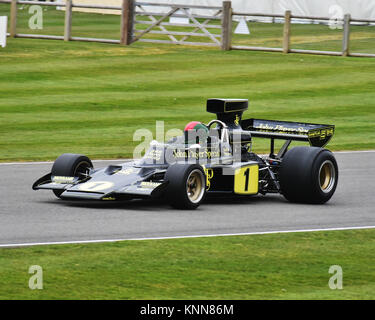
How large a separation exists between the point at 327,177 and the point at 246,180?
47.0 inches

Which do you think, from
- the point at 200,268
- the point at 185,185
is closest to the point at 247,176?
the point at 185,185

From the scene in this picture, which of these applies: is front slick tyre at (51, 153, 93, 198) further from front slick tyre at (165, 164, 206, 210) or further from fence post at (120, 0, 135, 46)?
fence post at (120, 0, 135, 46)

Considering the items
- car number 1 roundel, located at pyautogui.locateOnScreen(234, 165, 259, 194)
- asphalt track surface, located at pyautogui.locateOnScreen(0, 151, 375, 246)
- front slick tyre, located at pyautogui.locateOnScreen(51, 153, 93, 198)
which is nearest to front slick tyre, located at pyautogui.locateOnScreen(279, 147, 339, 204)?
asphalt track surface, located at pyautogui.locateOnScreen(0, 151, 375, 246)

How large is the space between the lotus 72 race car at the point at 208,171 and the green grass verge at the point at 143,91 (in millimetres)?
4320

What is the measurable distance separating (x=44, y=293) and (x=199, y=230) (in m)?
3.32

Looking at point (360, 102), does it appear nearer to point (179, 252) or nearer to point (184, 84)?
point (184, 84)

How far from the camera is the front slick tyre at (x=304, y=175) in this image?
13502mm

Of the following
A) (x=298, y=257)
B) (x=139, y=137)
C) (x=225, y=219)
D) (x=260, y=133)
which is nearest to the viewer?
(x=298, y=257)

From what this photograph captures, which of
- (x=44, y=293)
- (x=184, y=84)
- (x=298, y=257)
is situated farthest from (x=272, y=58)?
(x=44, y=293)

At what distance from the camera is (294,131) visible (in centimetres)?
1477

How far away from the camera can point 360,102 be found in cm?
2577

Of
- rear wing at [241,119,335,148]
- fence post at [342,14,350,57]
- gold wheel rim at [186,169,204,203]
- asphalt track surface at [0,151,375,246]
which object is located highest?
fence post at [342,14,350,57]

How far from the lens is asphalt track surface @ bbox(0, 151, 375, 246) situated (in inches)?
440

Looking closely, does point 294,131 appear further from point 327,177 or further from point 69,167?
point 69,167
